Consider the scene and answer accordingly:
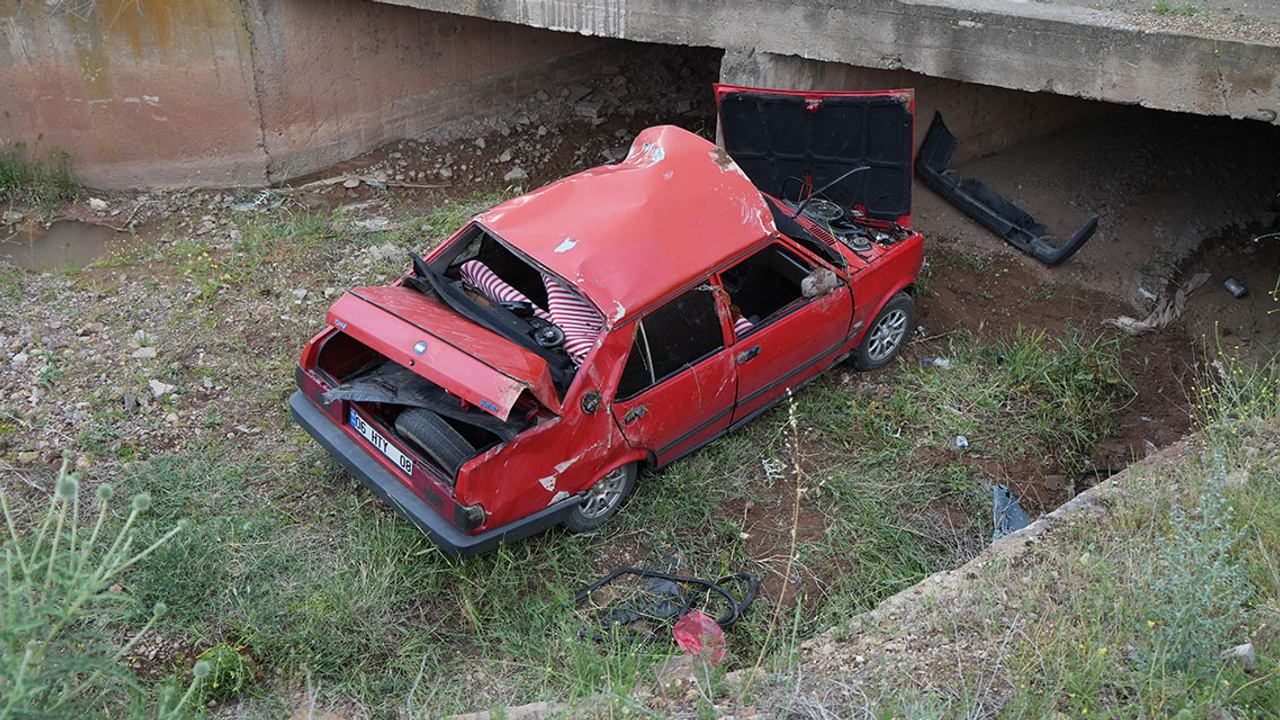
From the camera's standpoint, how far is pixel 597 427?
498 cm

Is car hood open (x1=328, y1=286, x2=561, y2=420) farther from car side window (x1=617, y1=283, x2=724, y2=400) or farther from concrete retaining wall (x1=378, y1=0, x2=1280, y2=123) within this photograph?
concrete retaining wall (x1=378, y1=0, x2=1280, y2=123)

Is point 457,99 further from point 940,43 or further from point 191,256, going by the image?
point 940,43

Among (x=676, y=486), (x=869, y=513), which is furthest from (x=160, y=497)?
(x=869, y=513)

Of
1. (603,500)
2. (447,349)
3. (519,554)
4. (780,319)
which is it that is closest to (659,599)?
(603,500)

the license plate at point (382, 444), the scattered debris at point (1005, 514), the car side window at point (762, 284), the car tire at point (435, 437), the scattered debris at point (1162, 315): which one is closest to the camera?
the car tire at point (435, 437)

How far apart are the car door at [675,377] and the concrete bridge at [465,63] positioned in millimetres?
2878

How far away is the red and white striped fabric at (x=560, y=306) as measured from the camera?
5137 millimetres

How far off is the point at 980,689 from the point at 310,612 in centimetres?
300

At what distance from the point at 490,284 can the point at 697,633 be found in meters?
2.23

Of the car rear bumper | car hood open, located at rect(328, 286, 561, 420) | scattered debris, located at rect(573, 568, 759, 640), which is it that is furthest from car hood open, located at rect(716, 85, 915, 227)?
the car rear bumper

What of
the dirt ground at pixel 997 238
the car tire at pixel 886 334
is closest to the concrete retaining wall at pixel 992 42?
the dirt ground at pixel 997 238

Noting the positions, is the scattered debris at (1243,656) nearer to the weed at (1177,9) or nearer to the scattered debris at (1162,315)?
the scattered debris at (1162,315)

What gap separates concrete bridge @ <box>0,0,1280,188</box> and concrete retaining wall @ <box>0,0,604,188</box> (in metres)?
0.01

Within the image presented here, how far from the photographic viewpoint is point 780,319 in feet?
18.7
